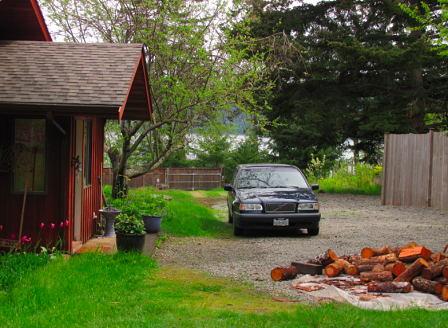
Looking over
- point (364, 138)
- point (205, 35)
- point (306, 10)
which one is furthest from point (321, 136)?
point (205, 35)

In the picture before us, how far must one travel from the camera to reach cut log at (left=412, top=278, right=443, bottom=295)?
16.8 ft

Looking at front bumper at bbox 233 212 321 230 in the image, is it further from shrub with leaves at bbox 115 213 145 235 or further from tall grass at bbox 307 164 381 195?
tall grass at bbox 307 164 381 195

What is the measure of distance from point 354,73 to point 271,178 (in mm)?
10553

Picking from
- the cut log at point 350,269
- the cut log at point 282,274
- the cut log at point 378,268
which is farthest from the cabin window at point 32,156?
the cut log at point 378,268

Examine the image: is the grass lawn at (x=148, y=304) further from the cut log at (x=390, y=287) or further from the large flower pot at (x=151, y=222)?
the large flower pot at (x=151, y=222)

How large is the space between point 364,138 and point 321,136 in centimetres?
205

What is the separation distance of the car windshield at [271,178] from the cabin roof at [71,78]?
339 centimetres

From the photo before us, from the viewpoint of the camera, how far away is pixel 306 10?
70.6 ft

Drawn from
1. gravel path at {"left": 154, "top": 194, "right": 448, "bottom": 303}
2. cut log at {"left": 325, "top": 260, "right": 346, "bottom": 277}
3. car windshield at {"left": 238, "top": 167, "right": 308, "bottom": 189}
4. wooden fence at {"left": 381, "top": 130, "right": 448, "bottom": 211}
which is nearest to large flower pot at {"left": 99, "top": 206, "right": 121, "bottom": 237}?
gravel path at {"left": 154, "top": 194, "right": 448, "bottom": 303}

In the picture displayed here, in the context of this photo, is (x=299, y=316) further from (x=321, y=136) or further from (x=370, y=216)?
(x=321, y=136)

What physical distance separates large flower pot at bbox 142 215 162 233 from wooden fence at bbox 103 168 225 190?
20865mm

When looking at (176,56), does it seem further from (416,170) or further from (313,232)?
(416,170)

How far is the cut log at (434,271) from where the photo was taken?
540 centimetres

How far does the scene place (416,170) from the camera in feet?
49.1
